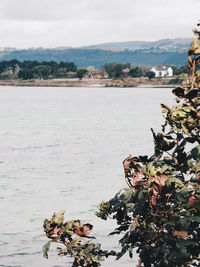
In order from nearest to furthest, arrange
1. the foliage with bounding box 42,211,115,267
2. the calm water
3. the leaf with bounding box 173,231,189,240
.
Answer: the leaf with bounding box 173,231,189,240, the foliage with bounding box 42,211,115,267, the calm water

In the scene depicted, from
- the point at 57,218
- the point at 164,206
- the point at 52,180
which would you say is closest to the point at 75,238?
the point at 57,218

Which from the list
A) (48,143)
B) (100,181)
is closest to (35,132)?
(48,143)

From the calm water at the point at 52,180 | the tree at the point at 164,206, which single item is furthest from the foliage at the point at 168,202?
the calm water at the point at 52,180

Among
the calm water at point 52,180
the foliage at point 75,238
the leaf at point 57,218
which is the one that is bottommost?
the calm water at point 52,180

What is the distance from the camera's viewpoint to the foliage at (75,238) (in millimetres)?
6078

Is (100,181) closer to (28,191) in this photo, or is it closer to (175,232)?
(28,191)

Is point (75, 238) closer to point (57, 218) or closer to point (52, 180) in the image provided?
point (57, 218)

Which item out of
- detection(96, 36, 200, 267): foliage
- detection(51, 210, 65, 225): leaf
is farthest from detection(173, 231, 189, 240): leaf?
detection(51, 210, 65, 225): leaf

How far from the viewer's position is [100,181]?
3092 cm

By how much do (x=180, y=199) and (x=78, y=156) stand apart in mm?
38121

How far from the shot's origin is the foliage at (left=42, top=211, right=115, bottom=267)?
6078mm

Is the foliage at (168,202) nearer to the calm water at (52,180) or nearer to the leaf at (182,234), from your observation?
the leaf at (182,234)

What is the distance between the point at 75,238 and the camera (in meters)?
6.32

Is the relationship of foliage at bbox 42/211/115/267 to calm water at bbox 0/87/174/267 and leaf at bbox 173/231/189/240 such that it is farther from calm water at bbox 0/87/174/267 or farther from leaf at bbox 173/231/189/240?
calm water at bbox 0/87/174/267
